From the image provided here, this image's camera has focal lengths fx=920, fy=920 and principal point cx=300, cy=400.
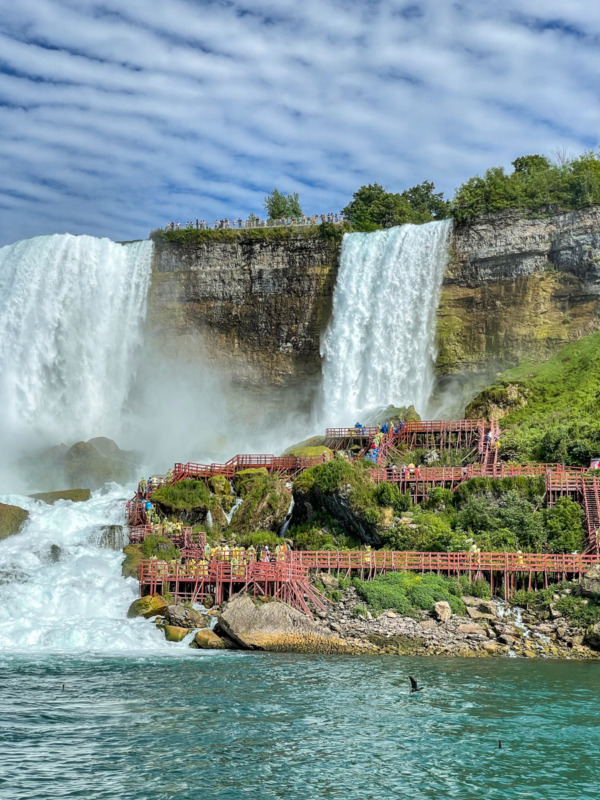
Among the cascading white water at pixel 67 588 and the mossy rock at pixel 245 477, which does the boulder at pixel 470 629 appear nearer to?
the cascading white water at pixel 67 588

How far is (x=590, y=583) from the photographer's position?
1271 inches

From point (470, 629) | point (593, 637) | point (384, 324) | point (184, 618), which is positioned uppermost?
point (384, 324)

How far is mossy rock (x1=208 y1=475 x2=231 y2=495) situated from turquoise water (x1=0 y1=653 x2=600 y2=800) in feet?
62.7

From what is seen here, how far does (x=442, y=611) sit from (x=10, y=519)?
2184 centimetres

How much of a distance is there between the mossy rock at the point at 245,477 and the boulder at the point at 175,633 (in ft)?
45.3

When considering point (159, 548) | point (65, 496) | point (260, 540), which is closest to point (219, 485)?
point (260, 540)

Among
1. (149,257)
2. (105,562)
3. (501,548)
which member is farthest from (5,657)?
(149,257)

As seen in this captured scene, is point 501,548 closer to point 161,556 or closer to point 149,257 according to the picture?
point 161,556

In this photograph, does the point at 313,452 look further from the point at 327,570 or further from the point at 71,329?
the point at 71,329

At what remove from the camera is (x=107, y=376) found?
70.2 meters

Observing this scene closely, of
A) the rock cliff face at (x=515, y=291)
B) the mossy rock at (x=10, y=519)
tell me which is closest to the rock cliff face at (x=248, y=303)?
the rock cliff face at (x=515, y=291)

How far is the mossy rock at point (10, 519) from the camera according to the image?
4266cm

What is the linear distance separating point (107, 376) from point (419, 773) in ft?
187

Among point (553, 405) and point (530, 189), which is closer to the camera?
point (553, 405)
